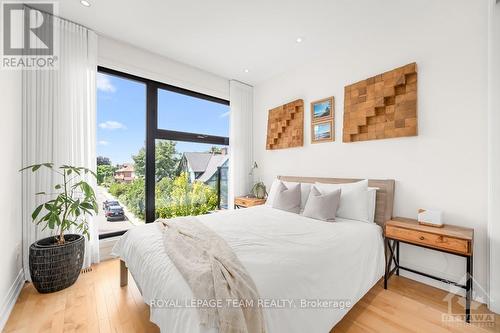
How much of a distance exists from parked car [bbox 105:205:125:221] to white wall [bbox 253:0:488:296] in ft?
11.0

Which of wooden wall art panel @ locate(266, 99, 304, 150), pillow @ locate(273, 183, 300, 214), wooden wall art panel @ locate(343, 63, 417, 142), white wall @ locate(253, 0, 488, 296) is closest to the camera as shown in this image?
white wall @ locate(253, 0, 488, 296)

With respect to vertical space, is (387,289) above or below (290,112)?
below

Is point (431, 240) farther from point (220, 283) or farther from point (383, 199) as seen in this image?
point (220, 283)

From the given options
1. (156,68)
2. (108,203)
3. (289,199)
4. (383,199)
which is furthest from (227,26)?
(108,203)

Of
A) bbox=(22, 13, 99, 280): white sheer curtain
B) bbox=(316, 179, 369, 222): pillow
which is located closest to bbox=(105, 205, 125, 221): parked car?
bbox=(22, 13, 99, 280): white sheer curtain

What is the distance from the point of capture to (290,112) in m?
3.61

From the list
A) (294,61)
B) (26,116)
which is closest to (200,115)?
(294,61)

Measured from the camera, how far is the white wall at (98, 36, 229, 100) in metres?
2.81

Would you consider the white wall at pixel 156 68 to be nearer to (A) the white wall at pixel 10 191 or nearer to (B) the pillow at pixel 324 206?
(A) the white wall at pixel 10 191

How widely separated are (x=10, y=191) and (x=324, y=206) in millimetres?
3162

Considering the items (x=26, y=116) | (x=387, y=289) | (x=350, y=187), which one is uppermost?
(x=26, y=116)

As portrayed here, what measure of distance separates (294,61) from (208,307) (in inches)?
138

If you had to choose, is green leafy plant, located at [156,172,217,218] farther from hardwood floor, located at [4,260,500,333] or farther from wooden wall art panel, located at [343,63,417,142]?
wooden wall art panel, located at [343,63,417,142]

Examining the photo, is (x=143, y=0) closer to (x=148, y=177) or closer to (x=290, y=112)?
(x=148, y=177)
